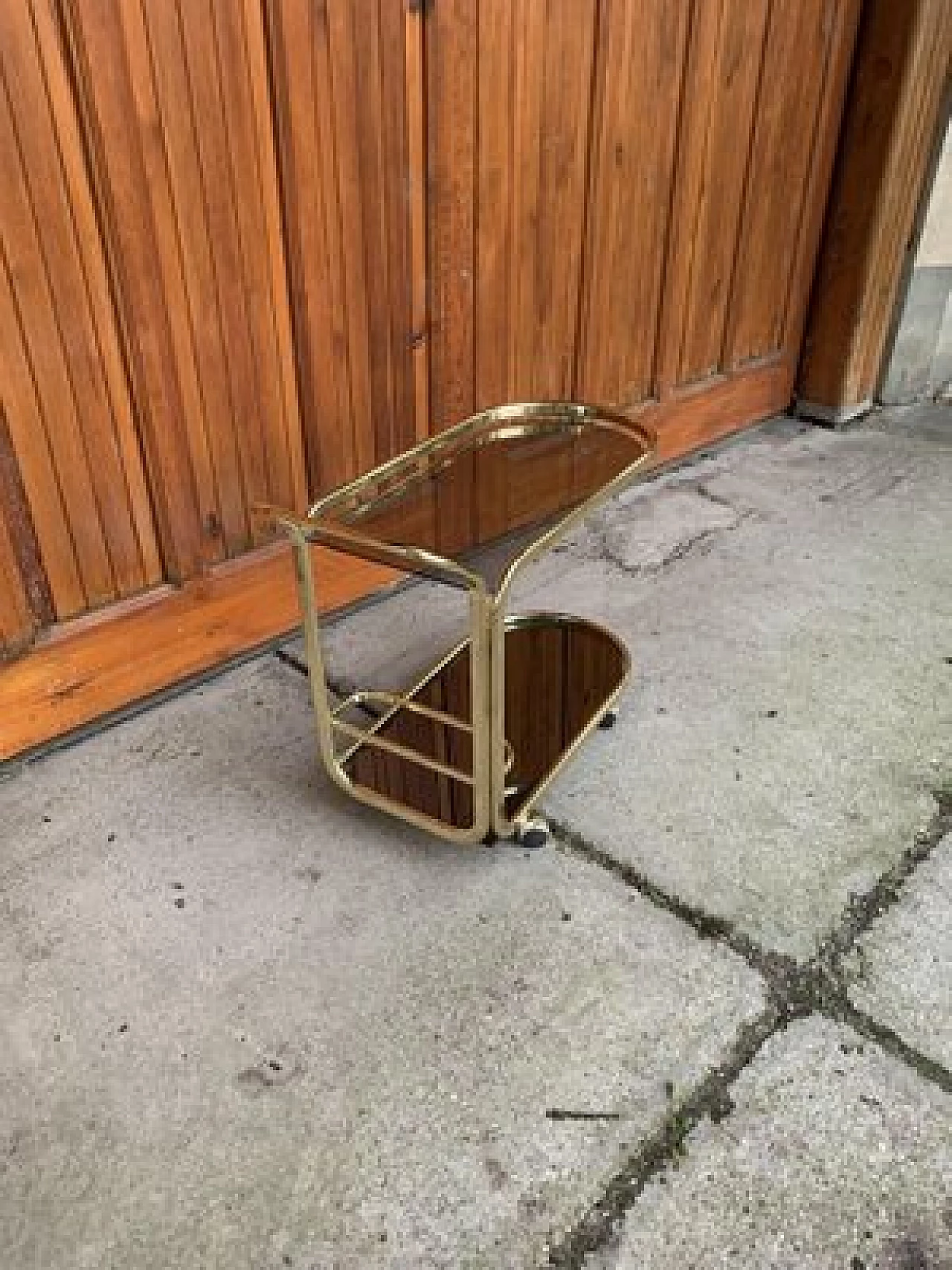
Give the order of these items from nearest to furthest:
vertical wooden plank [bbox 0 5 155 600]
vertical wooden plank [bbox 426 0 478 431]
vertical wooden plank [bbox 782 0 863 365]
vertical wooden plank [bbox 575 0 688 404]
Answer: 1. vertical wooden plank [bbox 0 5 155 600]
2. vertical wooden plank [bbox 426 0 478 431]
3. vertical wooden plank [bbox 575 0 688 404]
4. vertical wooden plank [bbox 782 0 863 365]

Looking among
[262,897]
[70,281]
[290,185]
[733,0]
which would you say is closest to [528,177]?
[290,185]

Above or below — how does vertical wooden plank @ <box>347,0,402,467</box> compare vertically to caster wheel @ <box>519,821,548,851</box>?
above

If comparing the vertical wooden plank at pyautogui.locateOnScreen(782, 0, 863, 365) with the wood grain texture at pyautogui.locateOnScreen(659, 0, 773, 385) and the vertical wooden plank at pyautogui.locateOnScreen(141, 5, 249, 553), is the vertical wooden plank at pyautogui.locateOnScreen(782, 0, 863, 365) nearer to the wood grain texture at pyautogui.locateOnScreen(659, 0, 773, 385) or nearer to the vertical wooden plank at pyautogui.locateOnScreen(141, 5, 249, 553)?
the wood grain texture at pyautogui.locateOnScreen(659, 0, 773, 385)

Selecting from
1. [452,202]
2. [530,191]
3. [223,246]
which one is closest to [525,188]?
[530,191]

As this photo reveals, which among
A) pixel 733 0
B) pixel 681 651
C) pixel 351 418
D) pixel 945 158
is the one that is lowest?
pixel 681 651

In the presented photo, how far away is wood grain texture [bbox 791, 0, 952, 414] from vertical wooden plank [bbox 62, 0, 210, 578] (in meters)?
1.74

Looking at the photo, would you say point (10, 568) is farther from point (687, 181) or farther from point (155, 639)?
point (687, 181)

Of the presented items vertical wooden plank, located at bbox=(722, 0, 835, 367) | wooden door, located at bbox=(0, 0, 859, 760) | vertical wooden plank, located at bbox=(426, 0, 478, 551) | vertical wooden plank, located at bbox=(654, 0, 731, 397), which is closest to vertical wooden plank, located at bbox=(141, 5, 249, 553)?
wooden door, located at bbox=(0, 0, 859, 760)

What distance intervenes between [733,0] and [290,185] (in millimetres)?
1096

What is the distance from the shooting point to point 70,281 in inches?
49.8

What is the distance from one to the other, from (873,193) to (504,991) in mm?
2093

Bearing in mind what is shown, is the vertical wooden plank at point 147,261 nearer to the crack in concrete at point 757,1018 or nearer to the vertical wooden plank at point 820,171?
the crack in concrete at point 757,1018

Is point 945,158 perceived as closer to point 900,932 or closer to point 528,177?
point 528,177

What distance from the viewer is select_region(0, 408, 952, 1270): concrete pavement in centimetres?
95
